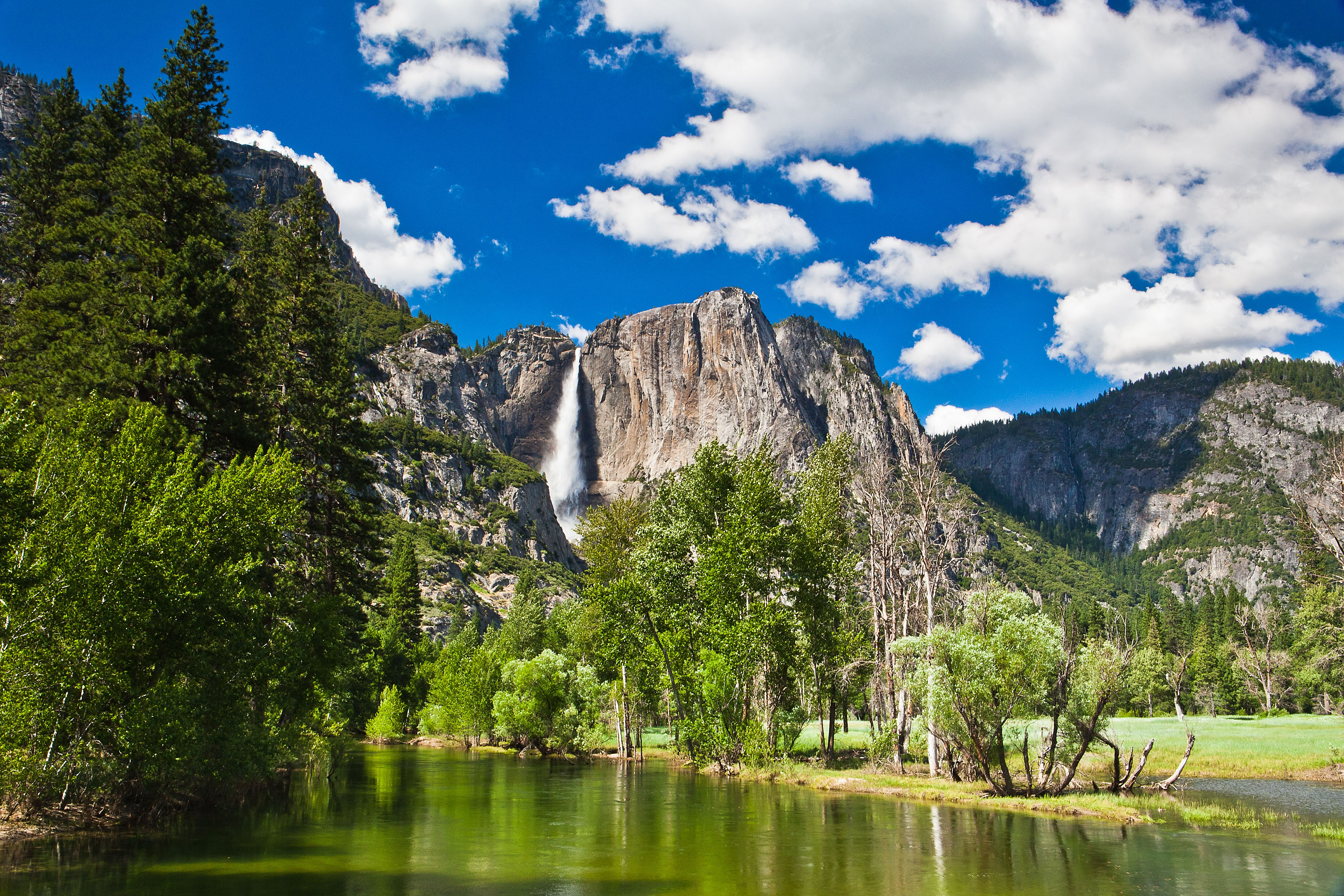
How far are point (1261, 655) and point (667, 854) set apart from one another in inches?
3780

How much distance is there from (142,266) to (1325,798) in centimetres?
4967

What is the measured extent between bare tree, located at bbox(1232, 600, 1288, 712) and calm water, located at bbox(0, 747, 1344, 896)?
77.0 meters

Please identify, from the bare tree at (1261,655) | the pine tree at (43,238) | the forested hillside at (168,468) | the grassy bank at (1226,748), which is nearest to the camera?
the forested hillside at (168,468)

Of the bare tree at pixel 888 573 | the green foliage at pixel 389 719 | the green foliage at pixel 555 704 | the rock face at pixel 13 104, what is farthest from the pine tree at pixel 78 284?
the rock face at pixel 13 104

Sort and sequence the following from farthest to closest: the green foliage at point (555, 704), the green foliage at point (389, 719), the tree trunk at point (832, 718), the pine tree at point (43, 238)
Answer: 1. the green foliage at point (389, 719)
2. the green foliage at point (555, 704)
3. the tree trunk at point (832, 718)
4. the pine tree at point (43, 238)

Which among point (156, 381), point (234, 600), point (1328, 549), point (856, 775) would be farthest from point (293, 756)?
point (1328, 549)

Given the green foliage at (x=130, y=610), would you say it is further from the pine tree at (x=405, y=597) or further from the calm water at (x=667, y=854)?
the pine tree at (x=405, y=597)

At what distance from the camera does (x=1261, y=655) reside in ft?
279

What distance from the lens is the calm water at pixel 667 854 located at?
575 inches

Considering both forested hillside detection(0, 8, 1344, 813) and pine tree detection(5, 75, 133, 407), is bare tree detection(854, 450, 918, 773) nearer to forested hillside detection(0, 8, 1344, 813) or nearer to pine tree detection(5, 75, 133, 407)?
forested hillside detection(0, 8, 1344, 813)

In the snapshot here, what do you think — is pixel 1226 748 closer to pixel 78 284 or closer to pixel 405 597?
pixel 78 284

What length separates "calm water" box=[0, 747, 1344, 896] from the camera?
47.9ft

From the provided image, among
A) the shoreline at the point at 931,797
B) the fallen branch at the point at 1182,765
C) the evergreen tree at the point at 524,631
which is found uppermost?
the evergreen tree at the point at 524,631

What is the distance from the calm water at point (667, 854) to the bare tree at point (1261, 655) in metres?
77.0
